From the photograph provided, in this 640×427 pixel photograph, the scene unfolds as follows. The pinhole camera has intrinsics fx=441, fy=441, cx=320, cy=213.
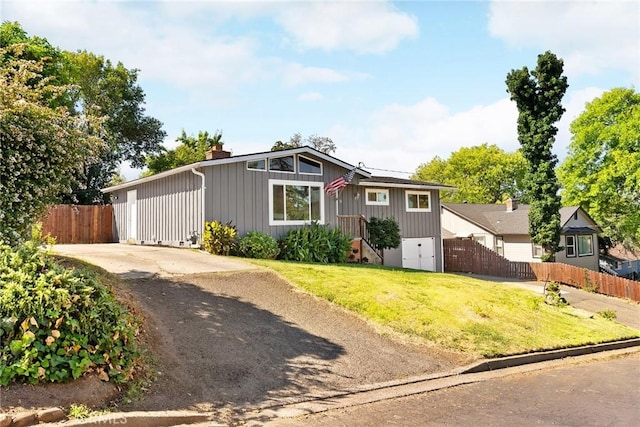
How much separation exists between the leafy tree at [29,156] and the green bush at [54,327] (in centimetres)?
154

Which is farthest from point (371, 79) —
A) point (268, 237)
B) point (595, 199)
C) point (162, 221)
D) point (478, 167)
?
point (478, 167)

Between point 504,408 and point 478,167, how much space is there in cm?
5174

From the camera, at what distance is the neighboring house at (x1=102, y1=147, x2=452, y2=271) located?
16.5m

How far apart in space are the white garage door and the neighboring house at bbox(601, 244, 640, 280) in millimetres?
24762

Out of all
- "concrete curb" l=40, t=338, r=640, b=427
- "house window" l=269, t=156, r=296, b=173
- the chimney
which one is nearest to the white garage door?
"house window" l=269, t=156, r=296, b=173

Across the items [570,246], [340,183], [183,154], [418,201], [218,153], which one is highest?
[183,154]

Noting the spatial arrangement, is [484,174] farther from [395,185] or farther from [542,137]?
[395,185]

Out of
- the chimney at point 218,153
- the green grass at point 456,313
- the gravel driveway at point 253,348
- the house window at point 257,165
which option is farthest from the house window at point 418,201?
the gravel driveway at point 253,348

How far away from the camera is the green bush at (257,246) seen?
15625mm

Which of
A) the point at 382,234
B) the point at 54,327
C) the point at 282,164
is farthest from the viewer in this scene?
the point at 382,234

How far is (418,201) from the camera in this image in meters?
23.8

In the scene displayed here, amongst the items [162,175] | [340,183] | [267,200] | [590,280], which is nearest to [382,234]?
[340,183]

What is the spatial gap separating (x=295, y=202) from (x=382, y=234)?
4.79 metres

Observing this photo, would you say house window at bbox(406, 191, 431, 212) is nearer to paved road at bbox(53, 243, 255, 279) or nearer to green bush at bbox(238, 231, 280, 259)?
green bush at bbox(238, 231, 280, 259)
